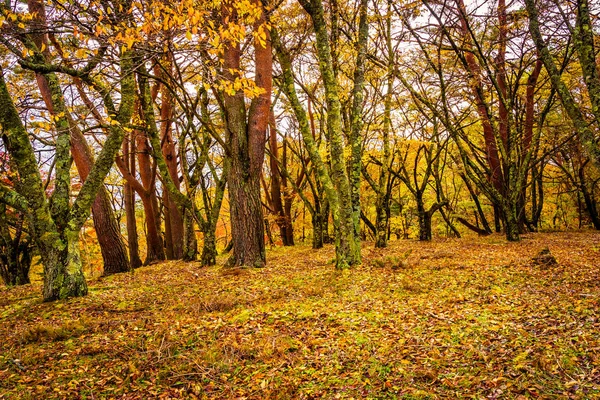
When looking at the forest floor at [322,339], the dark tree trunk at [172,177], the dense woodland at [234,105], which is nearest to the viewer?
the forest floor at [322,339]

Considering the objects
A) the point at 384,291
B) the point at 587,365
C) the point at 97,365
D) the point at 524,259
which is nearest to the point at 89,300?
the point at 97,365

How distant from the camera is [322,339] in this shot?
436 cm

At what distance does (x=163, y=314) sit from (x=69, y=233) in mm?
2299

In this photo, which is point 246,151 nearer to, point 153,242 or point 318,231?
point 318,231

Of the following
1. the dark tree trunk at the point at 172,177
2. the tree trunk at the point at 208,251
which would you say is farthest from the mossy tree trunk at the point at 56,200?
the dark tree trunk at the point at 172,177

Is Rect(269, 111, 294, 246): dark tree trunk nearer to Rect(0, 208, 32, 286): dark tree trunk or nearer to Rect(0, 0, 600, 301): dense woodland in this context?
Rect(0, 0, 600, 301): dense woodland

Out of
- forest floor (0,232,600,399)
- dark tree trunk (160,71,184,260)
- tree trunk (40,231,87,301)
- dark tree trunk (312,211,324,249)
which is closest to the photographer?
forest floor (0,232,600,399)

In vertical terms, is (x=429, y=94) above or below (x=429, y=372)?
above

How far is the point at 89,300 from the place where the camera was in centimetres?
599

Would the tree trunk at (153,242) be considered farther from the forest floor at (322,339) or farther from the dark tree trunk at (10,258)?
the forest floor at (322,339)

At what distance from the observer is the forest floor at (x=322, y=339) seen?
3.31 meters

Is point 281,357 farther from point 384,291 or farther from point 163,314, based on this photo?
point 384,291

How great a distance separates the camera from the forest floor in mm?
3309

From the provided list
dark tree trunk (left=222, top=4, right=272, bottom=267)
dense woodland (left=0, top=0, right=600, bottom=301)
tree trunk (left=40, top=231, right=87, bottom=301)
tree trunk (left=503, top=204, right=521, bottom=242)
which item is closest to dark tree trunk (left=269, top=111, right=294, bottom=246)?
dense woodland (left=0, top=0, right=600, bottom=301)
